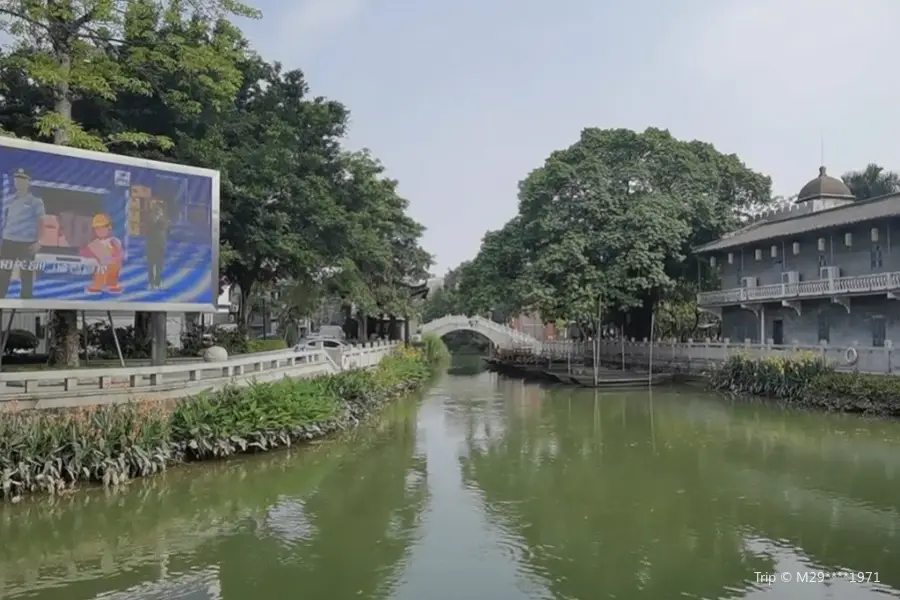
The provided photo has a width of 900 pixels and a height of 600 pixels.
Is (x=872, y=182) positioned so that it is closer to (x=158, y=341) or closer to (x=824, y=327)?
(x=824, y=327)

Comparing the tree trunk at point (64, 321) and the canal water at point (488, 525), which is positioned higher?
the tree trunk at point (64, 321)

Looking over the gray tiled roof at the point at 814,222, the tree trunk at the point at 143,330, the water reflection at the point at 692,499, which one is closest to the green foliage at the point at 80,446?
the water reflection at the point at 692,499

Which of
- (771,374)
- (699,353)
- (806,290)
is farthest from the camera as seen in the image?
(699,353)

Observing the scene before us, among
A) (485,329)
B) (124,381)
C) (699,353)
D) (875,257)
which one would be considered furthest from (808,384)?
(485,329)

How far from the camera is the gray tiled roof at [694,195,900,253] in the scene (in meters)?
22.9

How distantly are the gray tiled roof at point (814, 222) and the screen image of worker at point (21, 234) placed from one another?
2182 centimetres

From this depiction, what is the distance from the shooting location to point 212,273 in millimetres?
14633

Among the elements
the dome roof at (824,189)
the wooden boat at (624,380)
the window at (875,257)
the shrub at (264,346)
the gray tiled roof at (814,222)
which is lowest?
the wooden boat at (624,380)

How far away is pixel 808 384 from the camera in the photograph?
66.7ft

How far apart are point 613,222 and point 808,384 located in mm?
10312

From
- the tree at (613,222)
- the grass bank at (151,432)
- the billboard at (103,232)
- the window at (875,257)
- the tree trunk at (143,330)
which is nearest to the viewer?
the grass bank at (151,432)

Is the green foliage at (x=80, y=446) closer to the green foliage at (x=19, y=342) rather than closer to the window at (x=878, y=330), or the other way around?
the green foliage at (x=19, y=342)

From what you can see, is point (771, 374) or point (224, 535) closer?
point (224, 535)

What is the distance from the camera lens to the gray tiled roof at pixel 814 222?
22.9 metres
